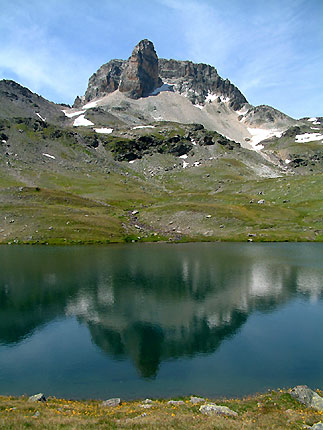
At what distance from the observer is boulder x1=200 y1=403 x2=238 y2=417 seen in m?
17.9

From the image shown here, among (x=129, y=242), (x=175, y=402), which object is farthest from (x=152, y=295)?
(x=129, y=242)

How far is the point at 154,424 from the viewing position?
15.4 m

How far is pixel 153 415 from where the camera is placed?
17.0m

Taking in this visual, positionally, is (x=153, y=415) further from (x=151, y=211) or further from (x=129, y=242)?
(x=151, y=211)

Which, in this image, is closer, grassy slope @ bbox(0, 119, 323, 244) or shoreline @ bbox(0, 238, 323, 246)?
shoreline @ bbox(0, 238, 323, 246)

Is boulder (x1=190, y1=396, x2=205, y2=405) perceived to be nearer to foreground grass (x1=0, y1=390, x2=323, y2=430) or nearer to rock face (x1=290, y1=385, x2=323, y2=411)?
foreground grass (x1=0, y1=390, x2=323, y2=430)

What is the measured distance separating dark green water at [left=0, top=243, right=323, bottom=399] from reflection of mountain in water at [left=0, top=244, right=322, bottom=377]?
18 cm

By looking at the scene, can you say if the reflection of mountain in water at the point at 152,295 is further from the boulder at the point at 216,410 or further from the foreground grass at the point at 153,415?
the boulder at the point at 216,410

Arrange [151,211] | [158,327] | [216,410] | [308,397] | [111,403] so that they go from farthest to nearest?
[151,211] → [158,327] → [111,403] → [308,397] → [216,410]

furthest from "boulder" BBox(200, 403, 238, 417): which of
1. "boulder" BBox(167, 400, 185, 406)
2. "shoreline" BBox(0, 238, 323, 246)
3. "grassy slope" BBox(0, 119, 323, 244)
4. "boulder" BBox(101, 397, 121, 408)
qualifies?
"grassy slope" BBox(0, 119, 323, 244)

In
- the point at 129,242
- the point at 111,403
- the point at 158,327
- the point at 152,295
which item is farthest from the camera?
the point at 129,242

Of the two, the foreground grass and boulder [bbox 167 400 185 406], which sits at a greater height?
the foreground grass

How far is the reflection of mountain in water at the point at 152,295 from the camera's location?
3164 centimetres

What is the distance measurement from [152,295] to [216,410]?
88.6ft
